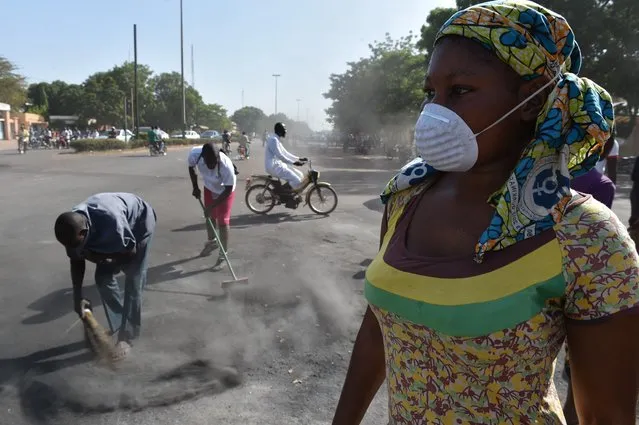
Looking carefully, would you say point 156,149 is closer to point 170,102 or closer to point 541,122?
point 541,122

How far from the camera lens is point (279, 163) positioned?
34.8 ft

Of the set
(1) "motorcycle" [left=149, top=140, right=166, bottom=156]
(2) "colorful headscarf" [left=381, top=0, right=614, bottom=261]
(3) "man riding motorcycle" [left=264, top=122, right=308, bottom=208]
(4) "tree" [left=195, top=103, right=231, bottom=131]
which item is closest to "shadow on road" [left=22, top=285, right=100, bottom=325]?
(2) "colorful headscarf" [left=381, top=0, right=614, bottom=261]

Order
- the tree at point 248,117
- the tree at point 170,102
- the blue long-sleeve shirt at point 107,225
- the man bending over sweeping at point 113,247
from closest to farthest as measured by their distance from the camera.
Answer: the man bending over sweeping at point 113,247, the blue long-sleeve shirt at point 107,225, the tree at point 170,102, the tree at point 248,117

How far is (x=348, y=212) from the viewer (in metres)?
11.0

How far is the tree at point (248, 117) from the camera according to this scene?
131m

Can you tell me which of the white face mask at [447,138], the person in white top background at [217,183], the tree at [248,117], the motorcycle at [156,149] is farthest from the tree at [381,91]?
the tree at [248,117]

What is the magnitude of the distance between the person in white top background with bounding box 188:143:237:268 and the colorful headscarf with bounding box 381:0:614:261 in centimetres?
566

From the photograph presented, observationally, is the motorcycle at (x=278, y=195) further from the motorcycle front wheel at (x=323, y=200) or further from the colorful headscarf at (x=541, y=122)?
the colorful headscarf at (x=541, y=122)

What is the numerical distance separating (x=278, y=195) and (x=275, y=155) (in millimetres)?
776

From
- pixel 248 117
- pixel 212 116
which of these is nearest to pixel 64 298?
pixel 212 116

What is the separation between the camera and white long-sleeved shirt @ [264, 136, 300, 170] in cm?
1039

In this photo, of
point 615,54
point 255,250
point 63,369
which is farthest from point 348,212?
point 615,54

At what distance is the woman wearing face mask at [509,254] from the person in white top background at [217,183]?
5.54m

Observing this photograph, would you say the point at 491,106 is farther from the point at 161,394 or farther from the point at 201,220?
the point at 201,220
